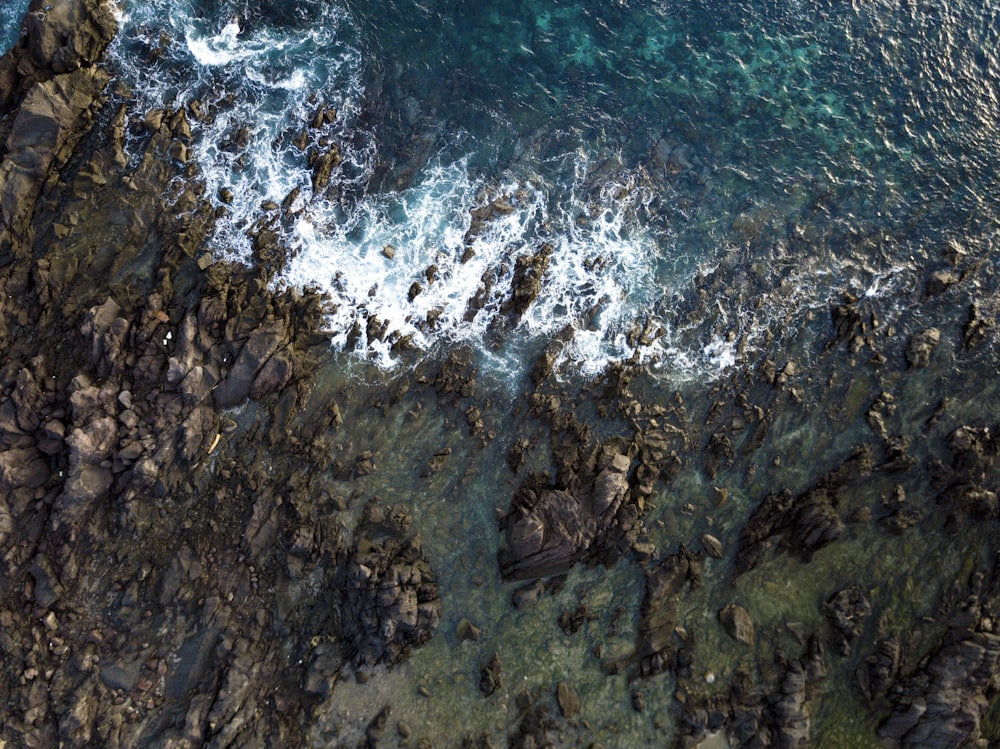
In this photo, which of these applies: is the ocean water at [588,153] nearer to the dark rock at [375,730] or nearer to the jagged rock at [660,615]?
the jagged rock at [660,615]

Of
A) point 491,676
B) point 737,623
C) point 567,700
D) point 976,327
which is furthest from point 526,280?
point 976,327

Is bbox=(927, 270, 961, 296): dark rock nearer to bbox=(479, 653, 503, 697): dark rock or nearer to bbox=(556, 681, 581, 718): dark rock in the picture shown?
bbox=(556, 681, 581, 718): dark rock

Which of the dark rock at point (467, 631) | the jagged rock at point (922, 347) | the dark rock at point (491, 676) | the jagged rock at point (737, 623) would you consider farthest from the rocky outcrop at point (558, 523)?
the jagged rock at point (922, 347)

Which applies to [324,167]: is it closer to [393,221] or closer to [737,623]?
[393,221]

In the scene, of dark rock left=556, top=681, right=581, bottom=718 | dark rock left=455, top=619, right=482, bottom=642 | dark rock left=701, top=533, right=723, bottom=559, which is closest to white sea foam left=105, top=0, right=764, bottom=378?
dark rock left=701, top=533, right=723, bottom=559

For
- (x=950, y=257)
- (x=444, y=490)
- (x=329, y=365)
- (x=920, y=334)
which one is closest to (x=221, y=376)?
(x=329, y=365)

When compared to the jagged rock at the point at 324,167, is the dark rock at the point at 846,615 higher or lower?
lower
